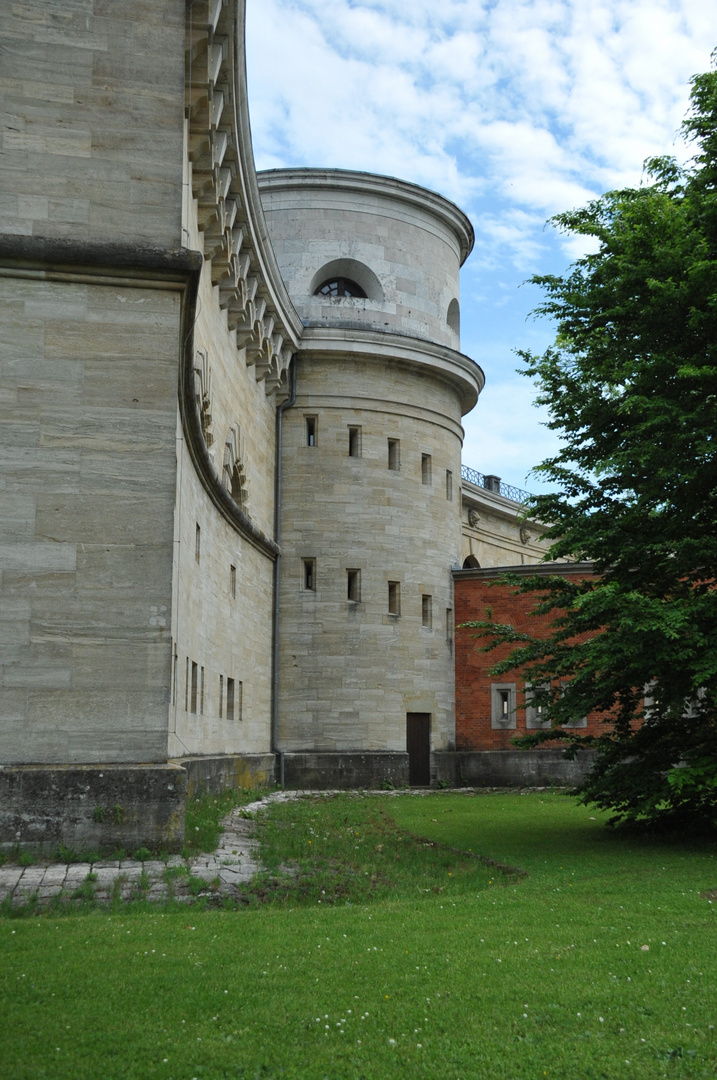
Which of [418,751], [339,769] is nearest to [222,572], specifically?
[339,769]

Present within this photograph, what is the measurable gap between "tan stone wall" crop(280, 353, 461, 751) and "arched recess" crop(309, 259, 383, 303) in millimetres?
2464

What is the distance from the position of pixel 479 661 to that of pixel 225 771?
13.1 metres

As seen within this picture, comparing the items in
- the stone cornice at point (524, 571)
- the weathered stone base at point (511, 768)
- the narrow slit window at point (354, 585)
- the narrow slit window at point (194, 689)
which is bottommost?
the weathered stone base at point (511, 768)

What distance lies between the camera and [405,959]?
7.88m

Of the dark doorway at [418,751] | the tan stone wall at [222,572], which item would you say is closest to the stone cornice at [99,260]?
the tan stone wall at [222,572]

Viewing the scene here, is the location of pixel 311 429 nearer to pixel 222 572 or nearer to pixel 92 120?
pixel 222 572

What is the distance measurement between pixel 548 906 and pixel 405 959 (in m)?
2.68

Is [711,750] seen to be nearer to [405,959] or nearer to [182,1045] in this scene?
[405,959]

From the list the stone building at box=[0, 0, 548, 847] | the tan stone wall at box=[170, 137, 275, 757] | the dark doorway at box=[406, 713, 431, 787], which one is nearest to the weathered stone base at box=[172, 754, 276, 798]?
the stone building at box=[0, 0, 548, 847]

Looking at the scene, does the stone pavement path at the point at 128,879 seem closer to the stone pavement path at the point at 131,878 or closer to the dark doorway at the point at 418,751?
the stone pavement path at the point at 131,878

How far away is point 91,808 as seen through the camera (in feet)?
41.8

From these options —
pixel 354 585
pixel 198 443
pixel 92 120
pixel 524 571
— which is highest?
pixel 92 120

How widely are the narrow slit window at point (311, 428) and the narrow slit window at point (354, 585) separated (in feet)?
12.9

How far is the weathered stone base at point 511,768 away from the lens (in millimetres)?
32281
